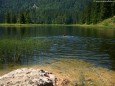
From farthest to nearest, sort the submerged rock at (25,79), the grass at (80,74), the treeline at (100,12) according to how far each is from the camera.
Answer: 1. the treeline at (100,12)
2. the grass at (80,74)
3. the submerged rock at (25,79)

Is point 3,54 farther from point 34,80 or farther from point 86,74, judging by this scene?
point 34,80

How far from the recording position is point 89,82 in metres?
21.9

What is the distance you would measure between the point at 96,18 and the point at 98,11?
766cm

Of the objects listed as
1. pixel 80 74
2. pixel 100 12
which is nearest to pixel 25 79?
pixel 80 74

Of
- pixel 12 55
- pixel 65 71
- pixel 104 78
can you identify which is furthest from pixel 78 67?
pixel 12 55

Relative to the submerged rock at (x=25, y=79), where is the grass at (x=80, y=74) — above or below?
below

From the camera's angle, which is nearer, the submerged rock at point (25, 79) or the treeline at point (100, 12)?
the submerged rock at point (25, 79)

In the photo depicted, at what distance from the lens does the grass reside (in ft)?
71.5

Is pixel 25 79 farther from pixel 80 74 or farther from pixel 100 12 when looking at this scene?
pixel 100 12

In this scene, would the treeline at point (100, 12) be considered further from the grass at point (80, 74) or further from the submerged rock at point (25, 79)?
the submerged rock at point (25, 79)

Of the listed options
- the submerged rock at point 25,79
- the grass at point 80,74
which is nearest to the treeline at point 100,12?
the grass at point 80,74

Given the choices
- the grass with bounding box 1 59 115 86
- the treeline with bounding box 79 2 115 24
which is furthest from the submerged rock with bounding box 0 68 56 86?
the treeline with bounding box 79 2 115 24

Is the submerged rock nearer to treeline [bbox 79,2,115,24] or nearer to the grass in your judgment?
the grass

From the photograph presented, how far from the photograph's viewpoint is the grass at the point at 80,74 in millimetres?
21791
